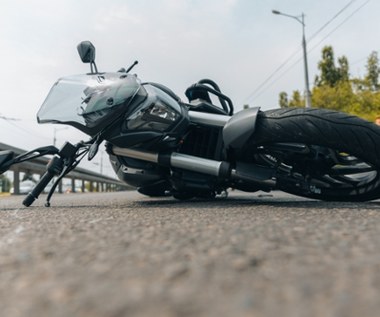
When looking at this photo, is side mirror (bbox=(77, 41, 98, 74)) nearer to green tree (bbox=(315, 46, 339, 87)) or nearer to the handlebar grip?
the handlebar grip

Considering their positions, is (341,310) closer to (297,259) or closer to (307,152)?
(297,259)

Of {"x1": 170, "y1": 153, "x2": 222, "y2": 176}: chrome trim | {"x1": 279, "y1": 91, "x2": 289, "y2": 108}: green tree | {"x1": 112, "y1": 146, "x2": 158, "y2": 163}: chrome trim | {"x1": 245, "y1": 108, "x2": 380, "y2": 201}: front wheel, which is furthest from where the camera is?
{"x1": 279, "y1": 91, "x2": 289, "y2": 108}: green tree

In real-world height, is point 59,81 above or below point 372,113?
below

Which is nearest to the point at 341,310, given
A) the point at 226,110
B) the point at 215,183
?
the point at 215,183

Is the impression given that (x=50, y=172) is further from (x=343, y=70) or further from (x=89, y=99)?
(x=343, y=70)

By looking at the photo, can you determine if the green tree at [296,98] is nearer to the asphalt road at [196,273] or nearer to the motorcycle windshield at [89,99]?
the motorcycle windshield at [89,99]

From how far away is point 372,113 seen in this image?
26719 mm

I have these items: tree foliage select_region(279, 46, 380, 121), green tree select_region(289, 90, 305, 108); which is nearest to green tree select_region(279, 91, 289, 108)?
tree foliage select_region(279, 46, 380, 121)

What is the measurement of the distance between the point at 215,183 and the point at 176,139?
0.46 metres

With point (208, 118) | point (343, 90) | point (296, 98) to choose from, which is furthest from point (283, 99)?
point (208, 118)

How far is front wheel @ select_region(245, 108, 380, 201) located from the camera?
238 cm

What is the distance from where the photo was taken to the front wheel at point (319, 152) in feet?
7.80

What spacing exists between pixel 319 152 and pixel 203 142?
2.94 feet

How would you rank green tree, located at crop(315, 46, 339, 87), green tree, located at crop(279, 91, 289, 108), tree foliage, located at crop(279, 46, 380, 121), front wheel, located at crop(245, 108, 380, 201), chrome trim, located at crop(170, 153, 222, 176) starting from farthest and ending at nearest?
green tree, located at crop(279, 91, 289, 108), green tree, located at crop(315, 46, 339, 87), tree foliage, located at crop(279, 46, 380, 121), chrome trim, located at crop(170, 153, 222, 176), front wheel, located at crop(245, 108, 380, 201)
